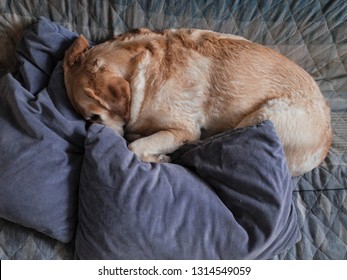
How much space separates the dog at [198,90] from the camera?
1646mm

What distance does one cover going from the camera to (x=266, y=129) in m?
1.46

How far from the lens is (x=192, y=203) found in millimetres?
1386

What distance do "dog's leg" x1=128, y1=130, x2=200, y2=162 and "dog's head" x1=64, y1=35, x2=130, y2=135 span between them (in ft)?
0.46

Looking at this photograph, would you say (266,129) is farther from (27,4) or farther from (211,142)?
(27,4)

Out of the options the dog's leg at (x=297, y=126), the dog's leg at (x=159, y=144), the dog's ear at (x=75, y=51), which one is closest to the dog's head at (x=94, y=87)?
the dog's ear at (x=75, y=51)

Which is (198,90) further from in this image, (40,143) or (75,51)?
(40,143)

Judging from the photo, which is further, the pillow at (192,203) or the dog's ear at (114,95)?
the dog's ear at (114,95)

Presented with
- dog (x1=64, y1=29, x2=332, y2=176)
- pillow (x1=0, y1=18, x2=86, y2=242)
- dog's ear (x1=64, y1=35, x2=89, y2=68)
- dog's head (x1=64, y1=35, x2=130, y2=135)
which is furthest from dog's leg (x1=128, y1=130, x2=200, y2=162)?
dog's ear (x1=64, y1=35, x2=89, y2=68)

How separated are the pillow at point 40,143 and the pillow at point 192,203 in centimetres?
9

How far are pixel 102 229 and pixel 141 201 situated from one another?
17 centimetres

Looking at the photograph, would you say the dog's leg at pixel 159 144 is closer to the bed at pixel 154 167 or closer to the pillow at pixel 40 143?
the bed at pixel 154 167

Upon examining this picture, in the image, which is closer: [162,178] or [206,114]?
[162,178]
